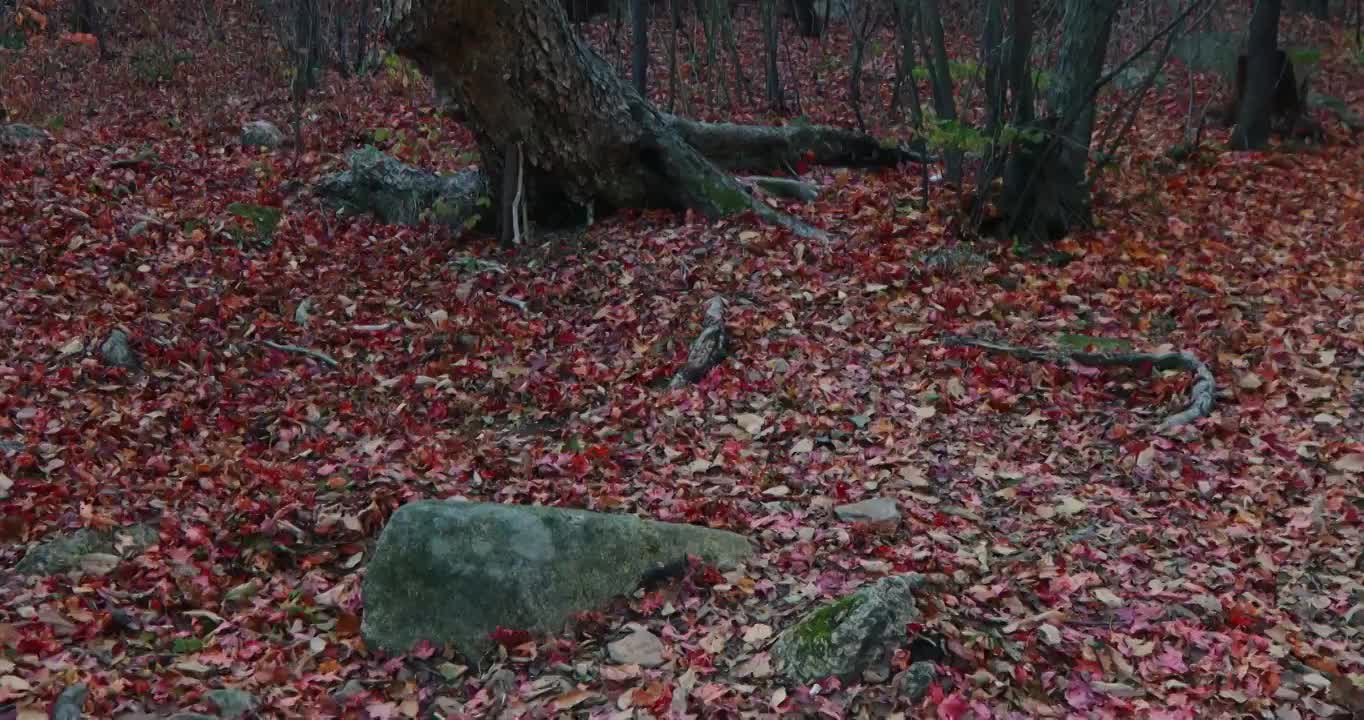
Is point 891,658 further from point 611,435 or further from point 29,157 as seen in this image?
point 29,157

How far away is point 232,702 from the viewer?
3713mm

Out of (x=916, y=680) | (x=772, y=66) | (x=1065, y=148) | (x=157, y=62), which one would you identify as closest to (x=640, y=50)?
(x=772, y=66)

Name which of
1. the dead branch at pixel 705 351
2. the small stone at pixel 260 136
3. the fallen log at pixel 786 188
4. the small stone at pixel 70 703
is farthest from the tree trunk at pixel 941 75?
the small stone at pixel 70 703

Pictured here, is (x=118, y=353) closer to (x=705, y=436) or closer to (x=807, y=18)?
(x=705, y=436)

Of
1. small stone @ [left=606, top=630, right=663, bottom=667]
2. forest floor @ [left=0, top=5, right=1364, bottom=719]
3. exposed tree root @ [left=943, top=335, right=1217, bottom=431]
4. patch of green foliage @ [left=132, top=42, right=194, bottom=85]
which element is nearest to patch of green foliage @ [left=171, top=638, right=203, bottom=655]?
forest floor @ [left=0, top=5, right=1364, bottom=719]

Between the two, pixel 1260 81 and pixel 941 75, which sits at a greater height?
pixel 941 75

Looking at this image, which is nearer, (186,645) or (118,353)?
(186,645)

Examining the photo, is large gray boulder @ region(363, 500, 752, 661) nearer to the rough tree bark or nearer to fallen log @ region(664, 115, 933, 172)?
the rough tree bark

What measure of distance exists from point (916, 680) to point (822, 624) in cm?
36

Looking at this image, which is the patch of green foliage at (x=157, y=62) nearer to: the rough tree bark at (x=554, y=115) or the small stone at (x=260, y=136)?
the small stone at (x=260, y=136)

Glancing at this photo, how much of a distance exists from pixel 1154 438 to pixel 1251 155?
6.64 m

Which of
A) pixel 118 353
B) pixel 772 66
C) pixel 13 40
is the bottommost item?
pixel 118 353

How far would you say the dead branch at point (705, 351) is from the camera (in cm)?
636

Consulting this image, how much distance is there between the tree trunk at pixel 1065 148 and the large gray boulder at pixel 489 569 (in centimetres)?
481
